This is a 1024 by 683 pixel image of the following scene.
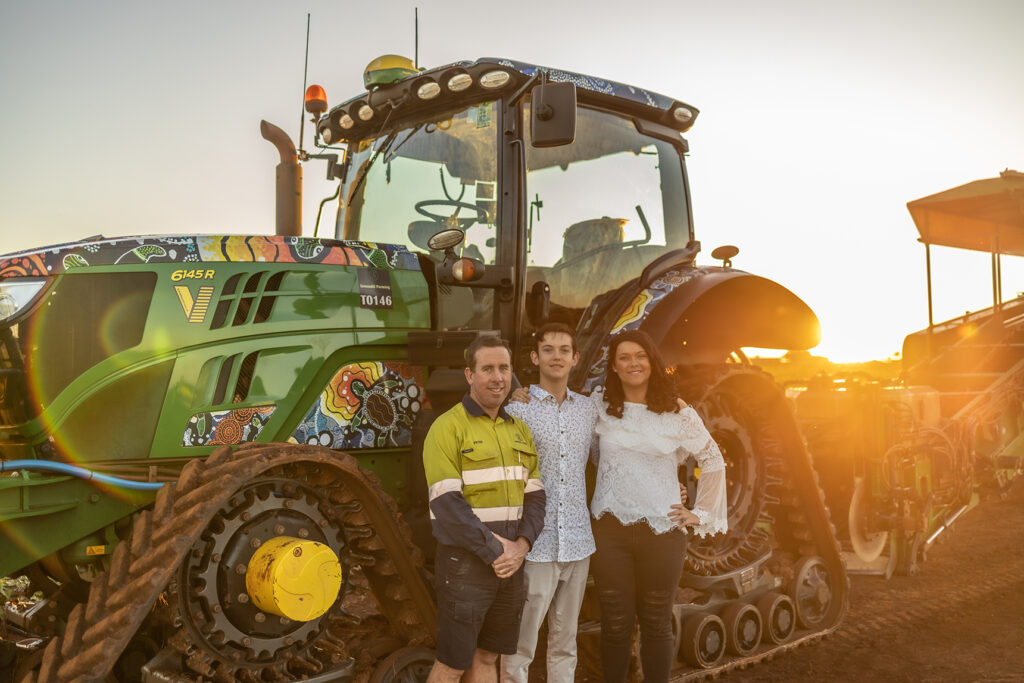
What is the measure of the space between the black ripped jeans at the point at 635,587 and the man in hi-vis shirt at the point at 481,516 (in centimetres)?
52

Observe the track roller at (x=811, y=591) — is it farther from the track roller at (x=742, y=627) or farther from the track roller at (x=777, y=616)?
the track roller at (x=742, y=627)

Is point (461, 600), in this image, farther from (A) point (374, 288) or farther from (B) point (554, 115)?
(B) point (554, 115)

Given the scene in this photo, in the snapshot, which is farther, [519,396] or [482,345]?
[519,396]

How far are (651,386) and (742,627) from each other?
198 centimetres

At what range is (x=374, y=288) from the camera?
3.91 meters

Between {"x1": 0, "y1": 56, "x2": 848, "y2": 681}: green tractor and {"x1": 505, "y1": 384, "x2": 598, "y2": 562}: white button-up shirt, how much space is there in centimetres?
47

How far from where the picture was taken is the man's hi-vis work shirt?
3.00m

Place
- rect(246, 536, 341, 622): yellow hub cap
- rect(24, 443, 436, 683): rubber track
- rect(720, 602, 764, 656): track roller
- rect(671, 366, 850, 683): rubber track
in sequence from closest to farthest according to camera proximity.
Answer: rect(24, 443, 436, 683): rubber track < rect(246, 536, 341, 622): yellow hub cap < rect(720, 602, 764, 656): track roller < rect(671, 366, 850, 683): rubber track

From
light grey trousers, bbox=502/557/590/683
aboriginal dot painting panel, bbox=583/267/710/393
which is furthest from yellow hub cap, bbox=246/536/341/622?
aboriginal dot painting panel, bbox=583/267/710/393

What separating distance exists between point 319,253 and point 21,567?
1681 millimetres

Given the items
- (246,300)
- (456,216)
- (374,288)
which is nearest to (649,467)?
(374,288)

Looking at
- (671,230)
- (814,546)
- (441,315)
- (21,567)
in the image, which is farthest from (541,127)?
(814,546)

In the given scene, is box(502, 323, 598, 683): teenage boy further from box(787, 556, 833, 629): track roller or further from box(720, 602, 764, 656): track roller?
box(787, 556, 833, 629): track roller

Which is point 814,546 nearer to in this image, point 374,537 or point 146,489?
point 374,537
